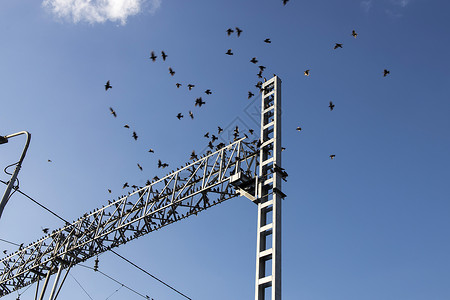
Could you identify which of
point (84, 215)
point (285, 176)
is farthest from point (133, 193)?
point (285, 176)

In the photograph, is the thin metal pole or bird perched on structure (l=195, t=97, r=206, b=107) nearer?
the thin metal pole

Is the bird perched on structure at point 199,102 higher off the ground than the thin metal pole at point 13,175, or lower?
higher

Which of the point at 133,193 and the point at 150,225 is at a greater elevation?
the point at 133,193

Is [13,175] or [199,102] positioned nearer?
[13,175]

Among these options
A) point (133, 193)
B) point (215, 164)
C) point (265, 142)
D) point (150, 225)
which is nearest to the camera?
point (265, 142)

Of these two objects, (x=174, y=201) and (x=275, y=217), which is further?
(x=174, y=201)

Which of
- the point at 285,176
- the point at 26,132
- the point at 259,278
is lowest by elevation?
the point at 259,278

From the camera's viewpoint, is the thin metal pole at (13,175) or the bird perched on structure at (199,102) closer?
the thin metal pole at (13,175)

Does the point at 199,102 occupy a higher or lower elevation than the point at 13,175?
higher

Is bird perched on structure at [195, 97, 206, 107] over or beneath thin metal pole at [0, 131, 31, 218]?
over

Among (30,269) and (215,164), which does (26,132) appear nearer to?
(215,164)

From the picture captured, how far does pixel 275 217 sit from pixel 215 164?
447 centimetres

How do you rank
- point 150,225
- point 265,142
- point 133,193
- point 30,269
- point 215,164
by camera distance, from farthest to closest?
point 30,269, point 133,193, point 150,225, point 215,164, point 265,142

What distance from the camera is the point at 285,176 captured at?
15055mm
